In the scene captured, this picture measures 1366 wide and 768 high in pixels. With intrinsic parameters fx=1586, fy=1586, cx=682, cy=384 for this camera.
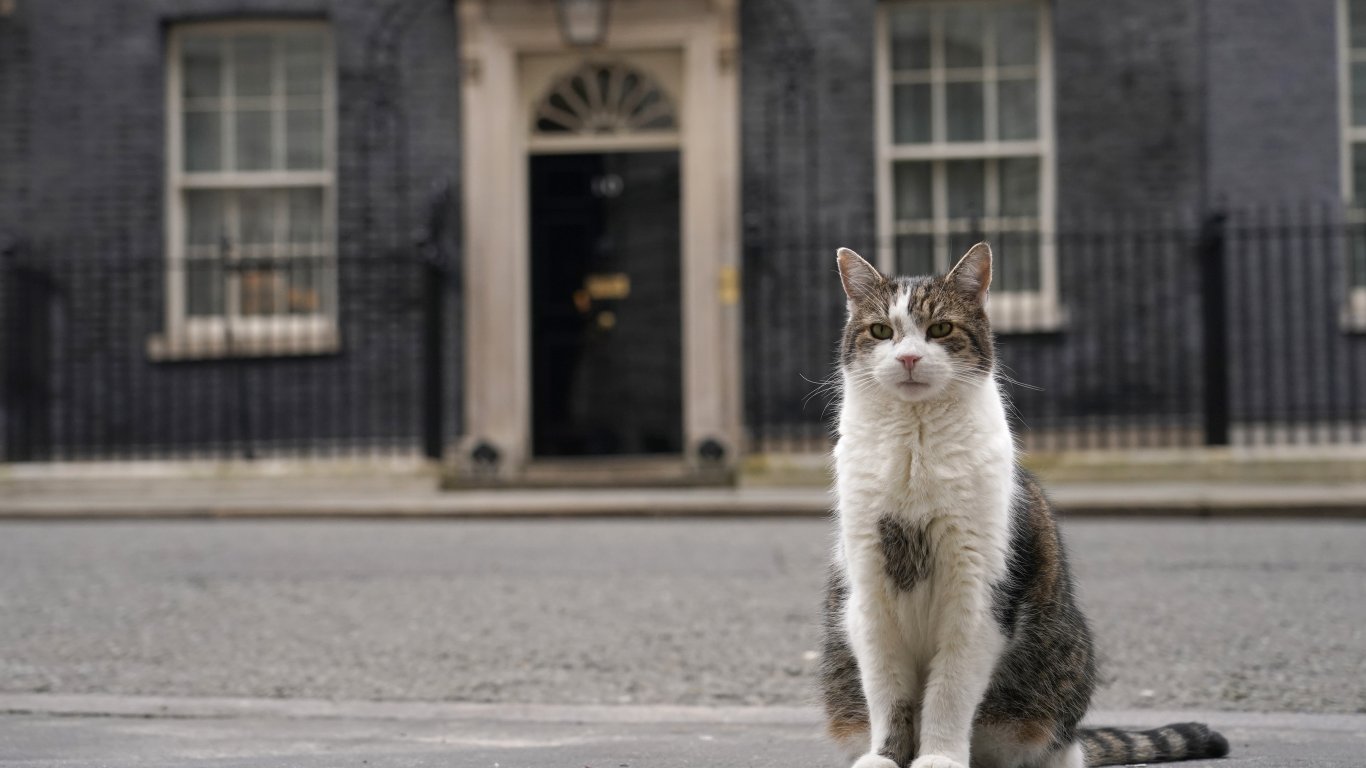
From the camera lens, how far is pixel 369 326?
12.8 meters

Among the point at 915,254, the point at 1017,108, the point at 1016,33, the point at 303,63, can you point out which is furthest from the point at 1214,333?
the point at 303,63

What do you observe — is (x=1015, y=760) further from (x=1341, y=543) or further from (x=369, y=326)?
(x=369, y=326)

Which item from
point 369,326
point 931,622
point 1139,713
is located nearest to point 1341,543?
point 1139,713

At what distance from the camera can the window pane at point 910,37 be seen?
12961mm

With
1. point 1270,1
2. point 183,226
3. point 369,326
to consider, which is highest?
point 1270,1

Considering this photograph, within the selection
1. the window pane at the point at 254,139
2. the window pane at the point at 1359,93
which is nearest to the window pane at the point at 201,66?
the window pane at the point at 254,139

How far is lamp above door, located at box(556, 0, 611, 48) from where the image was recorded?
12.5 meters

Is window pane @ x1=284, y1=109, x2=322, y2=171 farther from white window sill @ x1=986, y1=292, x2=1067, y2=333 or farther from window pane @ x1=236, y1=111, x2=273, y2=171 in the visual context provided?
white window sill @ x1=986, y1=292, x2=1067, y2=333

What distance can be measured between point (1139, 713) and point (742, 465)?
7.33 m

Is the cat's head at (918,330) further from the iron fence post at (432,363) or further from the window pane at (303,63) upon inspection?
the window pane at (303,63)

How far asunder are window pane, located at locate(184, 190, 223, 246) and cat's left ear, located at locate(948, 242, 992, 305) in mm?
10788

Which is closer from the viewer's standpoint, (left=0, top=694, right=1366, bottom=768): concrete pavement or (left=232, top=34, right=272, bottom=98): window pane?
(left=0, top=694, right=1366, bottom=768): concrete pavement

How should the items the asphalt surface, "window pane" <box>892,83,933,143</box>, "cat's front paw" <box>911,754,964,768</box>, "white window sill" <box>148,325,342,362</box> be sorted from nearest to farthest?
"cat's front paw" <box>911,754,964,768</box> → the asphalt surface → "white window sill" <box>148,325,342,362</box> → "window pane" <box>892,83,933,143</box>

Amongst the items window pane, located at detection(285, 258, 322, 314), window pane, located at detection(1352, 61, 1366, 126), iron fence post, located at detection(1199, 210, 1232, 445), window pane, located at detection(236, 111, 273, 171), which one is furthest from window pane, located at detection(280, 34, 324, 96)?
window pane, located at detection(1352, 61, 1366, 126)
